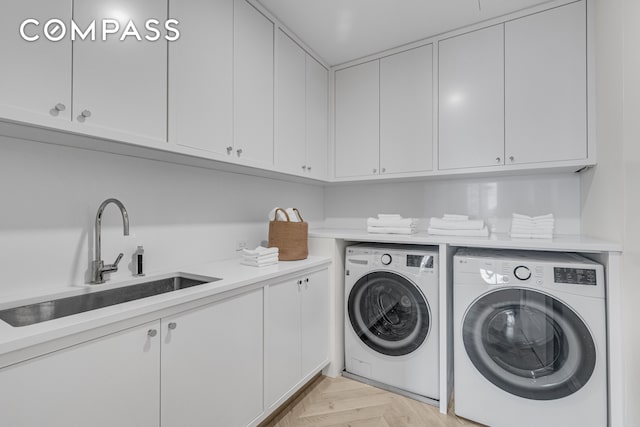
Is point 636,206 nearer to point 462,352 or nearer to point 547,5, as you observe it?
point 462,352

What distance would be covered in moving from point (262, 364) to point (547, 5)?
9.06 ft

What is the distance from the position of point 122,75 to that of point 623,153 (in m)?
2.25

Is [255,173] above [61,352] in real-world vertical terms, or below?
above

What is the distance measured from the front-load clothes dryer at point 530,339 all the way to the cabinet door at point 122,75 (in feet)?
5.99

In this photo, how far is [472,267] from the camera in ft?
5.99

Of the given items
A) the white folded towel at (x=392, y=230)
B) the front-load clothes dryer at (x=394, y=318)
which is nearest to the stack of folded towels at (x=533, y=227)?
the front-load clothes dryer at (x=394, y=318)

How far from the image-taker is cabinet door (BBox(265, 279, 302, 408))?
1.68 m

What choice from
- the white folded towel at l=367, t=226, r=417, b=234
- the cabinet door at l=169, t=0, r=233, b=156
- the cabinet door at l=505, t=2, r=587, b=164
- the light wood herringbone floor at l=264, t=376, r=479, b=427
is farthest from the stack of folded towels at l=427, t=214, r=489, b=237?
the cabinet door at l=169, t=0, r=233, b=156

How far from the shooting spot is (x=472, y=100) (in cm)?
218

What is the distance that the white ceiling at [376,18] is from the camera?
194cm

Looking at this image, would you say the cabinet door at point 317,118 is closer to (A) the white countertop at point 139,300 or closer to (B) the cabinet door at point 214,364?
(A) the white countertop at point 139,300

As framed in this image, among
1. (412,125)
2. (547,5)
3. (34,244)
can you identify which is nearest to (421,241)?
(412,125)

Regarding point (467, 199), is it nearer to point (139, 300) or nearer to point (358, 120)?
point (358, 120)

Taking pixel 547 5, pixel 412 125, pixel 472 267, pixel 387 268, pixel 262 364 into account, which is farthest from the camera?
pixel 412 125
